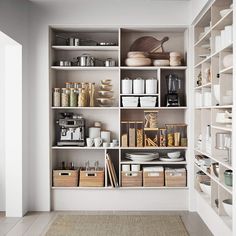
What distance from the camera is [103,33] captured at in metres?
5.25

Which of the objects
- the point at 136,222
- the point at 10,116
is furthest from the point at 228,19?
the point at 10,116

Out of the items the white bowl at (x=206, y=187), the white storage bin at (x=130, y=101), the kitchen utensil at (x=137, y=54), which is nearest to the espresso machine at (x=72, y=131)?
the white storage bin at (x=130, y=101)

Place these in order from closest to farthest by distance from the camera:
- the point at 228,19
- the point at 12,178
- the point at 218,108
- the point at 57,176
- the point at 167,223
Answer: the point at 228,19, the point at 218,108, the point at 167,223, the point at 12,178, the point at 57,176

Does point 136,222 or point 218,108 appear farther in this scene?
point 136,222

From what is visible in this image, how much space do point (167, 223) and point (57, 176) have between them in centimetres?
154

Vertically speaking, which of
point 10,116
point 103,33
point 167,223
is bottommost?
point 167,223

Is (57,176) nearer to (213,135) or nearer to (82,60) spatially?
(82,60)

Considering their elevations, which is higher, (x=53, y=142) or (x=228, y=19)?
(x=228, y=19)

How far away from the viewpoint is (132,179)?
494 centimetres

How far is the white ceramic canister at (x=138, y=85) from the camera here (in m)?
4.99

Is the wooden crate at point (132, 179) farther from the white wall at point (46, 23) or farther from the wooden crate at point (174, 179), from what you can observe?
the white wall at point (46, 23)

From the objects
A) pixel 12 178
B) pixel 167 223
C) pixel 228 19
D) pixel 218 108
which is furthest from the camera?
pixel 12 178

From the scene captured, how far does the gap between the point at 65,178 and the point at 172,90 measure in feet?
5.99

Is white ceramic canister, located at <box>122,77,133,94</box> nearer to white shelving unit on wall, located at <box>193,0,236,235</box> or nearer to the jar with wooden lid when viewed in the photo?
the jar with wooden lid
